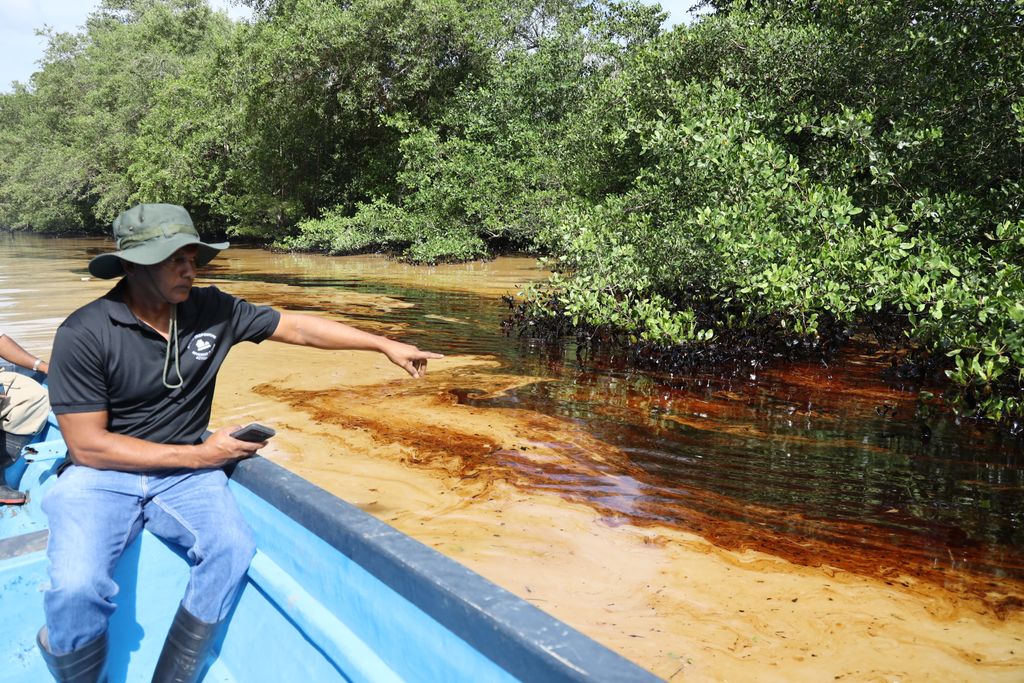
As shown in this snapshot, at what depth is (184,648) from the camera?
2.70 metres

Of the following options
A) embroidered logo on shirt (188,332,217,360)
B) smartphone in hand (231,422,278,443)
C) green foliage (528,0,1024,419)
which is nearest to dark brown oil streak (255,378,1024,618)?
green foliage (528,0,1024,419)

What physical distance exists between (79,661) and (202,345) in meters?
1.18

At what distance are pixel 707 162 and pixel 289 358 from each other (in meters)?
5.39

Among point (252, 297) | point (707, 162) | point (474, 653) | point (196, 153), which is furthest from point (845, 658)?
point (196, 153)

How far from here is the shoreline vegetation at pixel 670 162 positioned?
300 inches

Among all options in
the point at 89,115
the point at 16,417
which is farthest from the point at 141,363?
the point at 89,115

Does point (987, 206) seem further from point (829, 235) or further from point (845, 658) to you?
point (845, 658)

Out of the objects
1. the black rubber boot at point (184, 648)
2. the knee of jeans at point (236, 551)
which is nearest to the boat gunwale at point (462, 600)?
the knee of jeans at point (236, 551)

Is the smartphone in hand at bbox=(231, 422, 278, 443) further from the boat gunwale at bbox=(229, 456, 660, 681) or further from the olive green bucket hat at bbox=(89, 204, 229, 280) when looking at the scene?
the olive green bucket hat at bbox=(89, 204, 229, 280)

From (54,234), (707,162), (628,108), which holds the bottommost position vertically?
(54,234)

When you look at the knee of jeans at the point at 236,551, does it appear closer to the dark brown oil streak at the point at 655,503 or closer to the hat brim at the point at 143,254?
the hat brim at the point at 143,254

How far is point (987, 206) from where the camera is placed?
7.80 m

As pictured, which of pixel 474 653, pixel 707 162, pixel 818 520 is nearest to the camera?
pixel 474 653

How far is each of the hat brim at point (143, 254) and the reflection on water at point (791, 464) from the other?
3.07 metres
